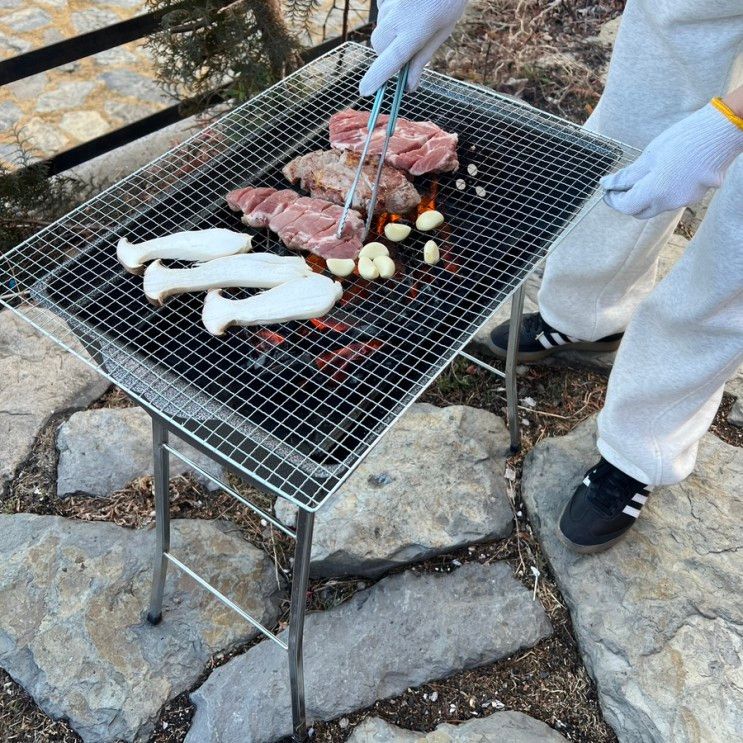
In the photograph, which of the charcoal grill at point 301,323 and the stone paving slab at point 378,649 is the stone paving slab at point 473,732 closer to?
the stone paving slab at point 378,649

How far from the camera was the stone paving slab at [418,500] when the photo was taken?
269 centimetres

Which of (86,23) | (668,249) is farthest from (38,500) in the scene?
(86,23)

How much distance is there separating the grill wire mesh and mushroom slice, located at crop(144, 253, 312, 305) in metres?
0.04

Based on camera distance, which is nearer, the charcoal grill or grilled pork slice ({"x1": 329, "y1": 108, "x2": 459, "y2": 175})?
the charcoal grill

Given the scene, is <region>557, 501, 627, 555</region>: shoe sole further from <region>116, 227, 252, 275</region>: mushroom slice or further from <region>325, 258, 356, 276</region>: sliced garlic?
<region>116, 227, 252, 275</region>: mushroom slice

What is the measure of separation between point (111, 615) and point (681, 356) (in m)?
1.94

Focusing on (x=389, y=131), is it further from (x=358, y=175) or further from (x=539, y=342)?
(x=539, y=342)

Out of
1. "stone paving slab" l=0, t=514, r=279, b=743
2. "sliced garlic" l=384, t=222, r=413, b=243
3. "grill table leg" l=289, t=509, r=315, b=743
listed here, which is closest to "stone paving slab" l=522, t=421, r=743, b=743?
"grill table leg" l=289, t=509, r=315, b=743

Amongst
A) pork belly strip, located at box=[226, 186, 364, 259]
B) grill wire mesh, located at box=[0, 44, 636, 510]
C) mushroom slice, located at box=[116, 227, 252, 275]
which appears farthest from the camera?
pork belly strip, located at box=[226, 186, 364, 259]

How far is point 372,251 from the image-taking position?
204 centimetres

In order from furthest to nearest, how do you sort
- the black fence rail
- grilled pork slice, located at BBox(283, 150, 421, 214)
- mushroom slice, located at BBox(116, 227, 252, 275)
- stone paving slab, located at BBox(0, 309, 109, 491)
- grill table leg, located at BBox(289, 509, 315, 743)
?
1. the black fence rail
2. stone paving slab, located at BBox(0, 309, 109, 491)
3. grilled pork slice, located at BBox(283, 150, 421, 214)
4. mushroom slice, located at BBox(116, 227, 252, 275)
5. grill table leg, located at BBox(289, 509, 315, 743)

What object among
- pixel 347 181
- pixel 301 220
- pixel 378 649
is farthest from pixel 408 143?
pixel 378 649

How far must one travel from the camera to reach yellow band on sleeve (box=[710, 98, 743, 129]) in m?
1.84

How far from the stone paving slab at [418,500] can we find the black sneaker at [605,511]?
0.88 feet
